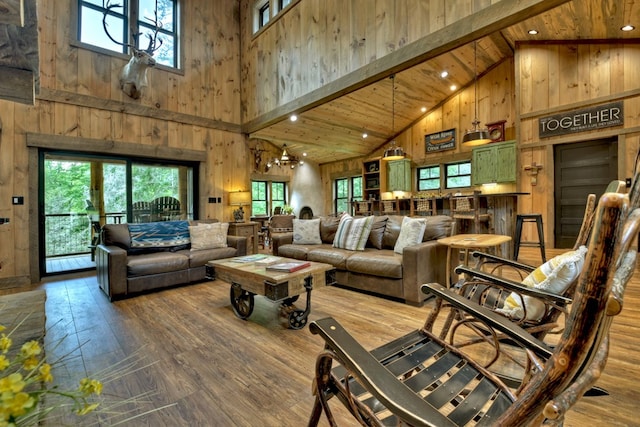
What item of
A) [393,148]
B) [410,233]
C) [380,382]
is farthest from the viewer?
[393,148]

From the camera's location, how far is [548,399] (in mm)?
638

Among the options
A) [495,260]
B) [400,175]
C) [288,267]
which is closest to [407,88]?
[400,175]

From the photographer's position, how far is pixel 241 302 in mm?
2848

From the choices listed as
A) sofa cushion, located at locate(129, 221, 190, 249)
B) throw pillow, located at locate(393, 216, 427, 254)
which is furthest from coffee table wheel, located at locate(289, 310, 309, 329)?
sofa cushion, located at locate(129, 221, 190, 249)

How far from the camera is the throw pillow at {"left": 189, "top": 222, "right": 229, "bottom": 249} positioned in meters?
4.32

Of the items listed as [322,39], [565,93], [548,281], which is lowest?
[548,281]

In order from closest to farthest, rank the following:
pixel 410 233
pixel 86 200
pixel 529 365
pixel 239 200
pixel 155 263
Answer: pixel 529 365 → pixel 410 233 → pixel 155 263 → pixel 86 200 → pixel 239 200

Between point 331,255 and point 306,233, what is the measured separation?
87 centimetres

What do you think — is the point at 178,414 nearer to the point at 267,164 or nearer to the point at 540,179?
the point at 540,179

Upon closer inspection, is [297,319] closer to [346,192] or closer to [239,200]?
[239,200]

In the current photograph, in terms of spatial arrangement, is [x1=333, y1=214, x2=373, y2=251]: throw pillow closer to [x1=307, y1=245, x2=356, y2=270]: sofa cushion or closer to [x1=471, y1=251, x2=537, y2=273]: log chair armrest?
[x1=307, y1=245, x2=356, y2=270]: sofa cushion

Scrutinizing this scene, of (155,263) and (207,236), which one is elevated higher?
(207,236)

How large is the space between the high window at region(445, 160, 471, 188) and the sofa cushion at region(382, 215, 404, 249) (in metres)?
4.25

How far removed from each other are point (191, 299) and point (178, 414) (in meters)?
2.02
